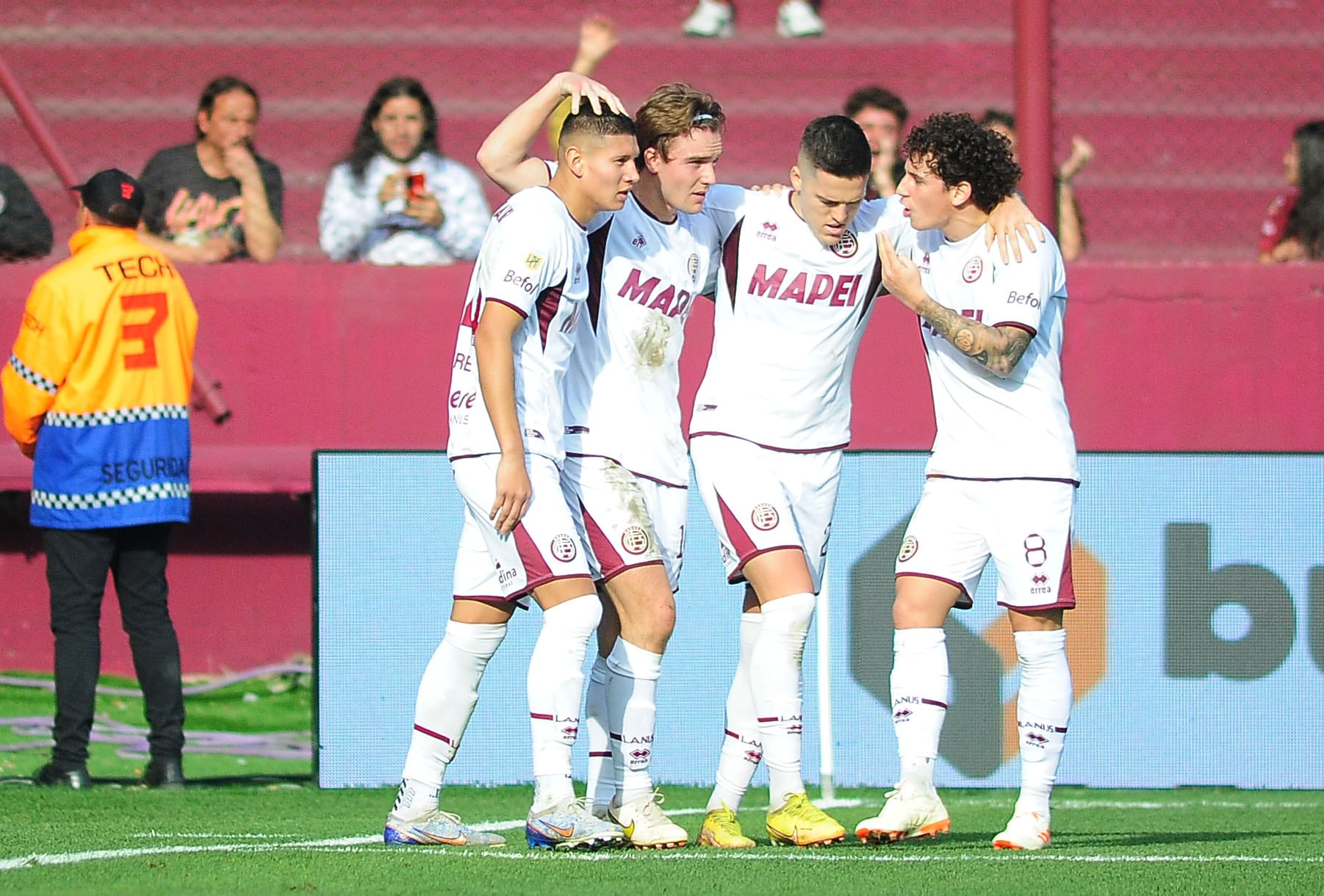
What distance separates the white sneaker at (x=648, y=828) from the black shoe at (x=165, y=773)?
2.44m

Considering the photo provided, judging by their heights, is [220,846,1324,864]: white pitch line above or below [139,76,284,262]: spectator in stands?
below

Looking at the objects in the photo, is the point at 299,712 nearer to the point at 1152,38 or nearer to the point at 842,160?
the point at 842,160

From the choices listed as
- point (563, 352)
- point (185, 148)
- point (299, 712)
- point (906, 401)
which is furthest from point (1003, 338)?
point (185, 148)

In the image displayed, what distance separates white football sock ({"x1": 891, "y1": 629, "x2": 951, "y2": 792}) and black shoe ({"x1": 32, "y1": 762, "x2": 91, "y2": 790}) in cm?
325

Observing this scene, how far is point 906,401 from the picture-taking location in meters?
9.04

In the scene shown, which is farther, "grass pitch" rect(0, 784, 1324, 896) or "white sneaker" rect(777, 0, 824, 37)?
"white sneaker" rect(777, 0, 824, 37)

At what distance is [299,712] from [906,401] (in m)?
3.21

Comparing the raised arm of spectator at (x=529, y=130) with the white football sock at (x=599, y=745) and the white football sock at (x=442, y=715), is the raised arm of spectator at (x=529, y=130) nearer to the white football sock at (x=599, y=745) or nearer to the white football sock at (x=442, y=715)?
the white football sock at (x=442, y=715)

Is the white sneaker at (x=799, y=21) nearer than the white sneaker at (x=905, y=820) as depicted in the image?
No

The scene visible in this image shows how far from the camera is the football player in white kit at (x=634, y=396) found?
5.37 metres

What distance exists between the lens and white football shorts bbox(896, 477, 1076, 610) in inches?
213

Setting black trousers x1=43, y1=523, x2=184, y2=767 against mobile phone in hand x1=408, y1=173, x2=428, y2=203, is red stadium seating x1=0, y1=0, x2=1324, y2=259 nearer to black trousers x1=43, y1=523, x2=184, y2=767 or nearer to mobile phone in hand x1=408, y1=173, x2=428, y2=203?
mobile phone in hand x1=408, y1=173, x2=428, y2=203

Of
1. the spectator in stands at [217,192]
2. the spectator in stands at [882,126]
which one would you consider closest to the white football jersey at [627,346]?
the spectator in stands at [882,126]

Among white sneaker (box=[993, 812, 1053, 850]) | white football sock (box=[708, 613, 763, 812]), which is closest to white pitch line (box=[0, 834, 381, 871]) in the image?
white football sock (box=[708, 613, 763, 812])
